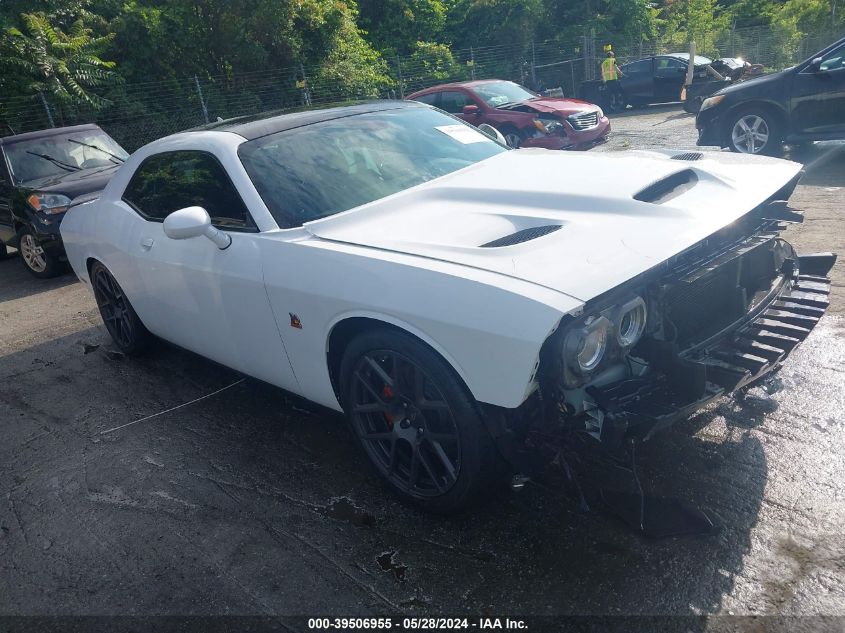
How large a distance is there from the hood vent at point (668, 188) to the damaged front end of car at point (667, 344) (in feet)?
0.94

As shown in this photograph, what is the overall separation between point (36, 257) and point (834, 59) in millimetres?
9896

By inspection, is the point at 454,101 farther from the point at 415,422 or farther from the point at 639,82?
the point at 415,422

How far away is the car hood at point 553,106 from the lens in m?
12.3

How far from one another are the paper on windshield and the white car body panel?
27 centimetres

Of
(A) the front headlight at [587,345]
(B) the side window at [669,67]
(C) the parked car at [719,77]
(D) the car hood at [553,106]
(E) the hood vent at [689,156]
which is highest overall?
(E) the hood vent at [689,156]

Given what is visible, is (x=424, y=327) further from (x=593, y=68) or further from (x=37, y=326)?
(x=593, y=68)

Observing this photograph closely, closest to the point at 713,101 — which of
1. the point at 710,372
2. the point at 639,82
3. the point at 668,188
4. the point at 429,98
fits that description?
the point at 429,98

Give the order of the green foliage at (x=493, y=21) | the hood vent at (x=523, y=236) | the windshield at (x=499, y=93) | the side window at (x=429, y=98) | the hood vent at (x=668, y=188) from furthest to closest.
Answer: the green foliage at (x=493, y=21) → the side window at (x=429, y=98) → the windshield at (x=499, y=93) → the hood vent at (x=668, y=188) → the hood vent at (x=523, y=236)

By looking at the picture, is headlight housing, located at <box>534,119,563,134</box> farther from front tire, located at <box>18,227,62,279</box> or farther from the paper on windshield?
the paper on windshield

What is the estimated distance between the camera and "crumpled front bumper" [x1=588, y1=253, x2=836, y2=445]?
2477 millimetres

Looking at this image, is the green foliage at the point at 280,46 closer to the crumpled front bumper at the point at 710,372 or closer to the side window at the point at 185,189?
the side window at the point at 185,189

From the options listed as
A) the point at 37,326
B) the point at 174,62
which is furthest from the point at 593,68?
the point at 37,326

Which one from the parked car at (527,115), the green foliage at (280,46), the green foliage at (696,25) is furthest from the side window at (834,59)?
the green foliage at (696,25)

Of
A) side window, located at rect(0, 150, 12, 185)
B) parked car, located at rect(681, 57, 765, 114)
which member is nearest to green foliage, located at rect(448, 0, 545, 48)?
parked car, located at rect(681, 57, 765, 114)
